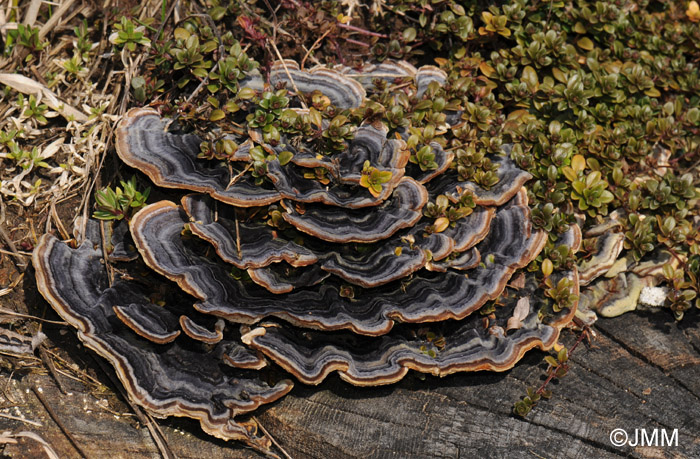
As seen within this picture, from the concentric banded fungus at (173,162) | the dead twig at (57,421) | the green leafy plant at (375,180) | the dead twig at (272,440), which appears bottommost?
the dead twig at (272,440)

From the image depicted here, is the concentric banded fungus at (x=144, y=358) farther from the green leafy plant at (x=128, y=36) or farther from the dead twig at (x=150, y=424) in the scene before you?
the green leafy plant at (x=128, y=36)

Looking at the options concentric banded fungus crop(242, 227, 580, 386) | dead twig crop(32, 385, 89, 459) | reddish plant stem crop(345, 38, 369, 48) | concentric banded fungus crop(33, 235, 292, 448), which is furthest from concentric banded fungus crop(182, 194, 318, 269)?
reddish plant stem crop(345, 38, 369, 48)

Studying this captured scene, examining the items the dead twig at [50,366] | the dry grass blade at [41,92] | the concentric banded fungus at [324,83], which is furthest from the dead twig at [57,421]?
the concentric banded fungus at [324,83]

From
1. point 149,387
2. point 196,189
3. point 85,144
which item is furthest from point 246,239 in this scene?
point 85,144

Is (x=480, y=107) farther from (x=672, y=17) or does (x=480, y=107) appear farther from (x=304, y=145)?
(x=672, y=17)

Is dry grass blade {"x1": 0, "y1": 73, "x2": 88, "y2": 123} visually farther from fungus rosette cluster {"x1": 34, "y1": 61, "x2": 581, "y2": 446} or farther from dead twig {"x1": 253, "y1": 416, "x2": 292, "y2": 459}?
dead twig {"x1": 253, "y1": 416, "x2": 292, "y2": 459}

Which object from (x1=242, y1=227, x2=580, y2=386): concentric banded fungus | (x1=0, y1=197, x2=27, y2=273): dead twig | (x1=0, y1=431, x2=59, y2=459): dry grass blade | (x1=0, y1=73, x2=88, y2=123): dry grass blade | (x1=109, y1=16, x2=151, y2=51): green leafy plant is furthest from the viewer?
(x1=0, y1=73, x2=88, y2=123): dry grass blade
